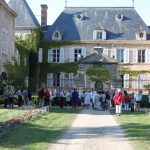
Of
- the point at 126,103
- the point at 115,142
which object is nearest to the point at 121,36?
the point at 126,103

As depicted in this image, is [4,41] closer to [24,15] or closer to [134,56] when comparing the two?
[24,15]

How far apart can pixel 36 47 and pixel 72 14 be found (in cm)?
735

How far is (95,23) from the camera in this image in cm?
5447

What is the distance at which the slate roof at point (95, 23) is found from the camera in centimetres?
5316

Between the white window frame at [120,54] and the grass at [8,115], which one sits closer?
the grass at [8,115]

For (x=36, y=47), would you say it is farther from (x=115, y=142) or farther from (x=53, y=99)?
(x=115, y=142)

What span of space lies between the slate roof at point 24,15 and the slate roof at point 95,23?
2572 millimetres

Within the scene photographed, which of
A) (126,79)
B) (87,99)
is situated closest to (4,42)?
(87,99)

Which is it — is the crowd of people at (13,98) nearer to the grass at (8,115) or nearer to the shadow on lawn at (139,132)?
the grass at (8,115)

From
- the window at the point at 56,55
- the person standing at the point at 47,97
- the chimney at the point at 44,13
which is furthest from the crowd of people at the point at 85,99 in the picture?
the chimney at the point at 44,13

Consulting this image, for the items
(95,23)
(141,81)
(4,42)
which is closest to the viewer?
(4,42)

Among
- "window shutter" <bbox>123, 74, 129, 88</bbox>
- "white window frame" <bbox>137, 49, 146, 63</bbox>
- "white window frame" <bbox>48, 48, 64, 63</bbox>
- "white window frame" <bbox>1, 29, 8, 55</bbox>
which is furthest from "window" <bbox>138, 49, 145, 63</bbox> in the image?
"white window frame" <bbox>1, 29, 8, 55</bbox>

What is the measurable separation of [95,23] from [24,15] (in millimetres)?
8260

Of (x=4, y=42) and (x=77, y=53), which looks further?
(x=77, y=53)
